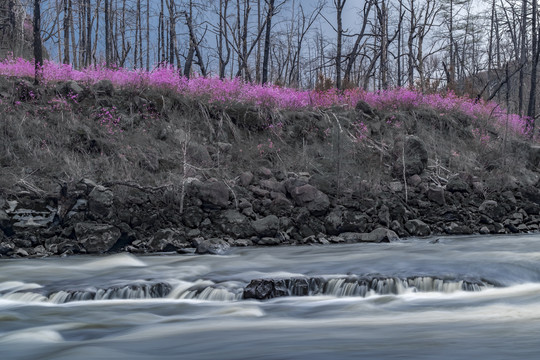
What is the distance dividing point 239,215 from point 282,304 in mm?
4008

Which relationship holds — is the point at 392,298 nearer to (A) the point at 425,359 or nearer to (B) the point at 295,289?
(B) the point at 295,289

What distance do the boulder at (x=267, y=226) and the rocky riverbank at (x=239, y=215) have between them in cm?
2

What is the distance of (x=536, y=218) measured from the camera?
37.1 ft

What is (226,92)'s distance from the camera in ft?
45.6

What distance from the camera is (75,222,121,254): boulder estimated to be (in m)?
8.45

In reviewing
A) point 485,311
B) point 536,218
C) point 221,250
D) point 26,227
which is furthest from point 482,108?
point 26,227

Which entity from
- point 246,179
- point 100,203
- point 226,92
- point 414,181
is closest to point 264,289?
point 100,203

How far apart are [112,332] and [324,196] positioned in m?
6.16

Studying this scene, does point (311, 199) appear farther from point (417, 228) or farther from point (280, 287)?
point (280, 287)

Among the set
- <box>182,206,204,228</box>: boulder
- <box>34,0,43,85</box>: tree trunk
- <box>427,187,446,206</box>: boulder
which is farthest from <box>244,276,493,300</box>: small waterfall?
<box>34,0,43,85</box>: tree trunk

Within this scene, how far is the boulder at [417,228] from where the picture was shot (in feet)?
33.6

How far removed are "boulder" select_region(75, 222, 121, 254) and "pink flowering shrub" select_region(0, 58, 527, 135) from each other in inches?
226

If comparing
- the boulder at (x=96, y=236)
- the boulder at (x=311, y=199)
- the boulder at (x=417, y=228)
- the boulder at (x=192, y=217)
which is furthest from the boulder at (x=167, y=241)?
the boulder at (x=417, y=228)

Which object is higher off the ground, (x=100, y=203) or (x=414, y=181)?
(x=414, y=181)
